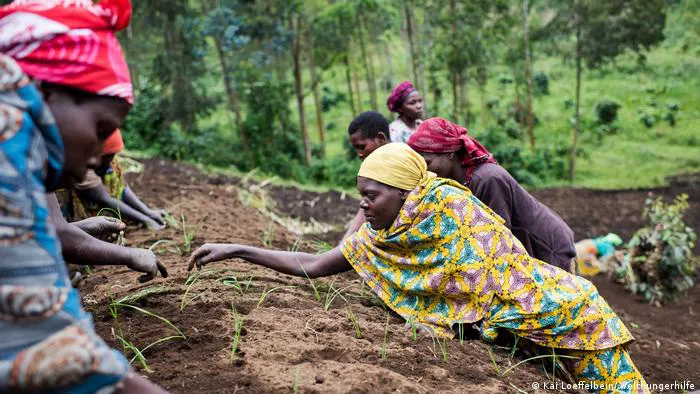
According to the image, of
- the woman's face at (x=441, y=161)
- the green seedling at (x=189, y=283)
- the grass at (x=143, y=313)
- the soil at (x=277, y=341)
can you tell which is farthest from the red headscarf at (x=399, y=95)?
the grass at (x=143, y=313)

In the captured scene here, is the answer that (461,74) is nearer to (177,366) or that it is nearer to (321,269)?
(321,269)

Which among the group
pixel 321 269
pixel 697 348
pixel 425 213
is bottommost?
pixel 697 348

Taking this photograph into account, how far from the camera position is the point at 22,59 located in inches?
57.6

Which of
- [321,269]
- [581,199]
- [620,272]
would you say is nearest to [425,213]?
[321,269]

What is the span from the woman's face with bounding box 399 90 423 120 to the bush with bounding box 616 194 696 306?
12.0 ft

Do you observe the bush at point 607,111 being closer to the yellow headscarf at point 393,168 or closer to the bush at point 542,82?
the bush at point 542,82

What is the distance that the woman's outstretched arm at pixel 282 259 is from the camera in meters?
3.31

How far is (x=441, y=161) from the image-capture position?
406 centimetres

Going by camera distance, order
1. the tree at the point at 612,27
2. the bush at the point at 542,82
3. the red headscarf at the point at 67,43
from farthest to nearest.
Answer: the bush at the point at 542,82 < the tree at the point at 612,27 < the red headscarf at the point at 67,43

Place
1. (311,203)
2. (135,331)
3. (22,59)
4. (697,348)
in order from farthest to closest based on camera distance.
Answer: (311,203), (697,348), (135,331), (22,59)

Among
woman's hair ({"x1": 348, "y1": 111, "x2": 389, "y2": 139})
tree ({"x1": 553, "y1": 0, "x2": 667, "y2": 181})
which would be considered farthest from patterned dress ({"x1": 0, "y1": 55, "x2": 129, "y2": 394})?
tree ({"x1": 553, "y1": 0, "x2": 667, "y2": 181})

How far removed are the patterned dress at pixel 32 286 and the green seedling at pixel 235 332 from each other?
119 cm

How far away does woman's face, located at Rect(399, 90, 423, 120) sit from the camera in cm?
572

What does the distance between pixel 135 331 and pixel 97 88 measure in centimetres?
166
